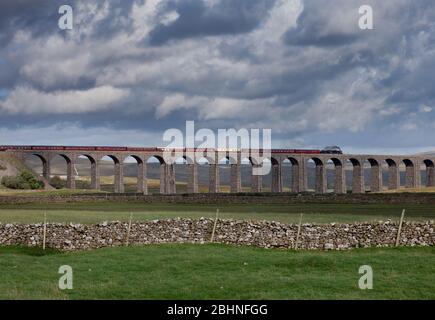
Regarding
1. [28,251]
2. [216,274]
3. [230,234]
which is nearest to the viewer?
[216,274]

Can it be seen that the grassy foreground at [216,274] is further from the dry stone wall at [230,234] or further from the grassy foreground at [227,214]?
the grassy foreground at [227,214]

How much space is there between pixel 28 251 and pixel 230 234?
10.5 meters

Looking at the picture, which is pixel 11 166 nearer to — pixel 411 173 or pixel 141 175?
pixel 141 175

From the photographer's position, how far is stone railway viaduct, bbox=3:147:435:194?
394 ft

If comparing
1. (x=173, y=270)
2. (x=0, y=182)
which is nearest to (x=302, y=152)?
(x=0, y=182)

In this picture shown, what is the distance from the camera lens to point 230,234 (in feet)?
105

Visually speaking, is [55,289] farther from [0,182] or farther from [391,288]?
[0,182]

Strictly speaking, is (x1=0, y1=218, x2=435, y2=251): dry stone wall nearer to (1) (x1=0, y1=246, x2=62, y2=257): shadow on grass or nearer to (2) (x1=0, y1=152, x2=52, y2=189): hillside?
(1) (x1=0, y1=246, x2=62, y2=257): shadow on grass

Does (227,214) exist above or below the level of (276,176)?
below

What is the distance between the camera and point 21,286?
19.7m

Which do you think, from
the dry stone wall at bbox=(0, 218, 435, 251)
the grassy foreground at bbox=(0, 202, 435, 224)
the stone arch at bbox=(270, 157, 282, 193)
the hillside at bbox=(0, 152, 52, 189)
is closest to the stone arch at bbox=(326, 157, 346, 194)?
the stone arch at bbox=(270, 157, 282, 193)

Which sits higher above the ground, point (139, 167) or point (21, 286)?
point (139, 167)

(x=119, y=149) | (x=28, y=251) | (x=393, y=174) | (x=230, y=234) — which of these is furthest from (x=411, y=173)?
(x=28, y=251)
